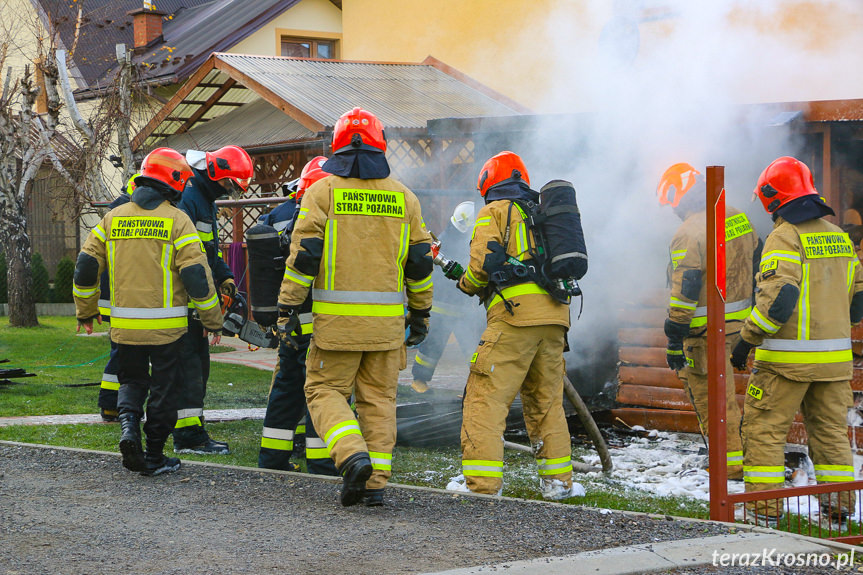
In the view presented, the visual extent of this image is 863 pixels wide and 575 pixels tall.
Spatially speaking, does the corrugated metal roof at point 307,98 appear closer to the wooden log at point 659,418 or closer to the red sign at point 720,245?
the wooden log at point 659,418

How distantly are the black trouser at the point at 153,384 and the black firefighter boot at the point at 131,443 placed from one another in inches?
1.5

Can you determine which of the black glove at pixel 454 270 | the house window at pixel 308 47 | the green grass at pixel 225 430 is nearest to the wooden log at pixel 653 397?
the green grass at pixel 225 430

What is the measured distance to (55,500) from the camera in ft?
15.8

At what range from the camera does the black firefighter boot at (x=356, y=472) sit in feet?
14.8

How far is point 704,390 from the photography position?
6355 mm

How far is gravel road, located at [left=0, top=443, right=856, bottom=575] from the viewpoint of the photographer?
380 centimetres

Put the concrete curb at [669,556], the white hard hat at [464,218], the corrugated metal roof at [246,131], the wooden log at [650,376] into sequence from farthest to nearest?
the corrugated metal roof at [246,131] < the white hard hat at [464,218] < the wooden log at [650,376] < the concrete curb at [669,556]

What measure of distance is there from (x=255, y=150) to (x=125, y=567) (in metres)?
11.9

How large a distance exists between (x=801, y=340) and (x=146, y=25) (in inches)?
852

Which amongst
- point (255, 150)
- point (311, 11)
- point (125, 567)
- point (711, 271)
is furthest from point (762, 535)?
point (311, 11)

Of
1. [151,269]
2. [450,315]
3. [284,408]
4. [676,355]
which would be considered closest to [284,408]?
[284,408]

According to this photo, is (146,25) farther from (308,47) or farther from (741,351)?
(741,351)

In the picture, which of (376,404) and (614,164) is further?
(614,164)

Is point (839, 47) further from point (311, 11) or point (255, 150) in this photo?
point (311, 11)
